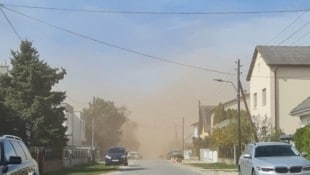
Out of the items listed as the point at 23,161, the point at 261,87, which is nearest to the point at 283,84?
the point at 261,87

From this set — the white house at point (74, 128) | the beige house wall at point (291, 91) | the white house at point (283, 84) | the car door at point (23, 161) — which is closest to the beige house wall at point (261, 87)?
the white house at point (283, 84)

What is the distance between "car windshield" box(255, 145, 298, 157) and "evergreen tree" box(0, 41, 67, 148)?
80.3 feet

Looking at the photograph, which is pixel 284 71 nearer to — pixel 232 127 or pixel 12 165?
pixel 232 127

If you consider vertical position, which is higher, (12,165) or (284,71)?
(284,71)

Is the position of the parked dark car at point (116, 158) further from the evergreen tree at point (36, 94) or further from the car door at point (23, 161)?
the car door at point (23, 161)

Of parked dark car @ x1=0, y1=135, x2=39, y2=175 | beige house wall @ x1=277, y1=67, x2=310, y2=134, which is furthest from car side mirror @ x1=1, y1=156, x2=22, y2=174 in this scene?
beige house wall @ x1=277, y1=67, x2=310, y2=134

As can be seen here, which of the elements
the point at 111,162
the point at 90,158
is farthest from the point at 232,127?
the point at 90,158

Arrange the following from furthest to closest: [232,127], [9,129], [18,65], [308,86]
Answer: [232,127] < [308,86] < [18,65] < [9,129]

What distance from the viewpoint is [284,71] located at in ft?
181

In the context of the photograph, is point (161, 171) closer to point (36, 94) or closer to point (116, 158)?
point (36, 94)

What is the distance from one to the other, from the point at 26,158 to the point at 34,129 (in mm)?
30142

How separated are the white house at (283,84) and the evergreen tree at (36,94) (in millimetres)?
17104

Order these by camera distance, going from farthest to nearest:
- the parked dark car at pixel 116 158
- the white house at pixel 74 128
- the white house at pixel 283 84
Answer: the white house at pixel 74 128 → the parked dark car at pixel 116 158 → the white house at pixel 283 84

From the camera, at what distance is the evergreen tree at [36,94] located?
45844mm
